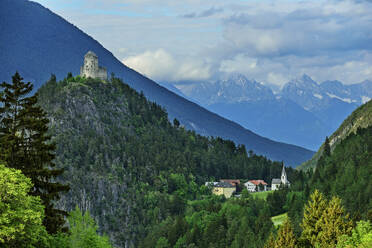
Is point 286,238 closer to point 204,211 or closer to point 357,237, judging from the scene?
point 357,237

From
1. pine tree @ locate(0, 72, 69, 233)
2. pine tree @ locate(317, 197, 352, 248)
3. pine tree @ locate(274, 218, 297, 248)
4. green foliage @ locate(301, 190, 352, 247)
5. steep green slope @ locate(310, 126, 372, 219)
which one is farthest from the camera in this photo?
steep green slope @ locate(310, 126, 372, 219)

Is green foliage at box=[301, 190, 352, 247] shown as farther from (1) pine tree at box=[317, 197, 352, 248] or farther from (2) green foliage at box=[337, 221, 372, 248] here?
(2) green foliage at box=[337, 221, 372, 248]

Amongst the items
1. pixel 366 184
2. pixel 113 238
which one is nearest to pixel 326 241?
pixel 366 184

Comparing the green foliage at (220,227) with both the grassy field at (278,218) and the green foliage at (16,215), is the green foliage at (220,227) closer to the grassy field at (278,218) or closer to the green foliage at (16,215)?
the grassy field at (278,218)

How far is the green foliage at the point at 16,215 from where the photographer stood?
123 ft

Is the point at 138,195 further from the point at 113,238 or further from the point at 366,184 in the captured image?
the point at 366,184

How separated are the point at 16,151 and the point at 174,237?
340 ft

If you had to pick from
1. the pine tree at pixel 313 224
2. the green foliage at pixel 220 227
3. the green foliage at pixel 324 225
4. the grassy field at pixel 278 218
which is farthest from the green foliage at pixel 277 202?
the pine tree at pixel 313 224

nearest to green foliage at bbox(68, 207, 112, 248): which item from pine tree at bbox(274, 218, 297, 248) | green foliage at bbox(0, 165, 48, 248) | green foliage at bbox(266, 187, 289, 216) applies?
green foliage at bbox(0, 165, 48, 248)

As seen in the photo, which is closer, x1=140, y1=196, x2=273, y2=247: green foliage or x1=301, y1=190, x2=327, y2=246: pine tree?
x1=301, y1=190, x2=327, y2=246: pine tree

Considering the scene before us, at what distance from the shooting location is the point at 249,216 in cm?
14000

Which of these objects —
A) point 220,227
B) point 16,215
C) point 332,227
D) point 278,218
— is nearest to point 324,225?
point 332,227

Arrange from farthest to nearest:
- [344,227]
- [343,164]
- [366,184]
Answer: [343,164] < [366,184] < [344,227]

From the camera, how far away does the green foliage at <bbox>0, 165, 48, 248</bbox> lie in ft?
123
